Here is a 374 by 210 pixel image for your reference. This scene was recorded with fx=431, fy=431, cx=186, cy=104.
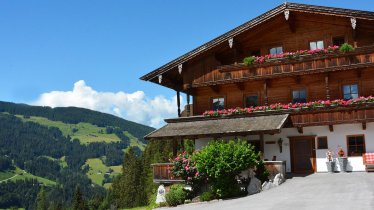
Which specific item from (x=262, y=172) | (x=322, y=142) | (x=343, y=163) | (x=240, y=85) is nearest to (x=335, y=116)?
(x=322, y=142)

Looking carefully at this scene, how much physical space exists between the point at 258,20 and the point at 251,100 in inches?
230

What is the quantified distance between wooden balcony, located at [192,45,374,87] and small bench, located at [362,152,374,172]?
18.3 ft

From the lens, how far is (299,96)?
3033cm

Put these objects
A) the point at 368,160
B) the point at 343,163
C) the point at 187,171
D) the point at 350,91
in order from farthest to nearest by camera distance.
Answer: the point at 350,91
the point at 343,163
the point at 368,160
the point at 187,171

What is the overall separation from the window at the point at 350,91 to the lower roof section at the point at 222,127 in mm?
4567

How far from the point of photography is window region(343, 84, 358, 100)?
28.7 meters

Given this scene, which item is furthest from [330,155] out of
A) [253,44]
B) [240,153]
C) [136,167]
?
[136,167]

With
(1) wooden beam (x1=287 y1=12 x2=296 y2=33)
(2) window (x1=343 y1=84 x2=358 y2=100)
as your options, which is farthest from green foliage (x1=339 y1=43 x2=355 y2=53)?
(1) wooden beam (x1=287 y1=12 x2=296 y2=33)

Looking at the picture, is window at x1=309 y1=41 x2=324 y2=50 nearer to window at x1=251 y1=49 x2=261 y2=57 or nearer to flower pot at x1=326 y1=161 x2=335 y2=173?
window at x1=251 y1=49 x2=261 y2=57

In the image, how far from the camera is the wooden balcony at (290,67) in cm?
2764

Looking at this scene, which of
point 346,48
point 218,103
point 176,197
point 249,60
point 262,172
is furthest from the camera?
point 218,103

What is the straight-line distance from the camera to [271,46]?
3203 centimetres

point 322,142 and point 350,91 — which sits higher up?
point 350,91

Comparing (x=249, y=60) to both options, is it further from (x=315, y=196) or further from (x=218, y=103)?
(x=315, y=196)
